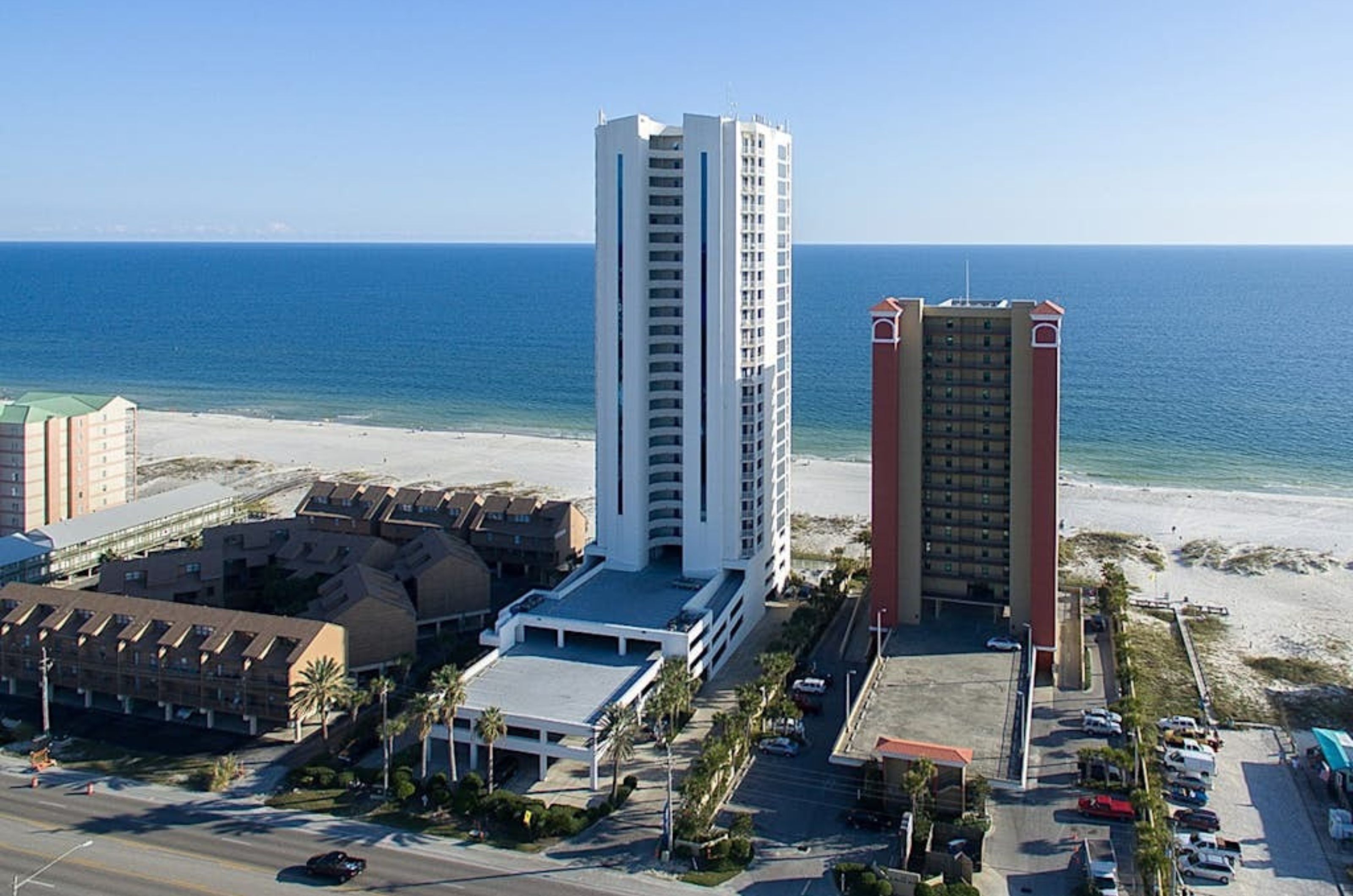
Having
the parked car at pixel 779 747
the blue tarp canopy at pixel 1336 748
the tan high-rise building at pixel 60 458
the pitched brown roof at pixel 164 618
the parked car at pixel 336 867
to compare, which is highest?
the tan high-rise building at pixel 60 458

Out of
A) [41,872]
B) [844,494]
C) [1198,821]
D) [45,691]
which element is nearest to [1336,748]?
[1198,821]

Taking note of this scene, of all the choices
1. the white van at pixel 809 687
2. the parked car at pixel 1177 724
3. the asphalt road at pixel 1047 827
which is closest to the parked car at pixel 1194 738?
the parked car at pixel 1177 724

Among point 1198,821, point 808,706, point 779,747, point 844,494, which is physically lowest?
point 1198,821

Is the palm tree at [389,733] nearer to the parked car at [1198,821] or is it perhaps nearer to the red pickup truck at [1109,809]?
the red pickup truck at [1109,809]

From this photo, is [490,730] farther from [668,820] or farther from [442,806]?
[668,820]

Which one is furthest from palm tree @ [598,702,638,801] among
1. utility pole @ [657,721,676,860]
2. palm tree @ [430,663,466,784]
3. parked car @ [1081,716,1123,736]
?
parked car @ [1081,716,1123,736]

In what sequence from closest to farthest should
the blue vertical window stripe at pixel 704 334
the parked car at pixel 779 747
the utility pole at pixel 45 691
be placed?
the parked car at pixel 779 747 < the utility pole at pixel 45 691 < the blue vertical window stripe at pixel 704 334

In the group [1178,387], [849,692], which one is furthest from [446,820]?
[1178,387]
